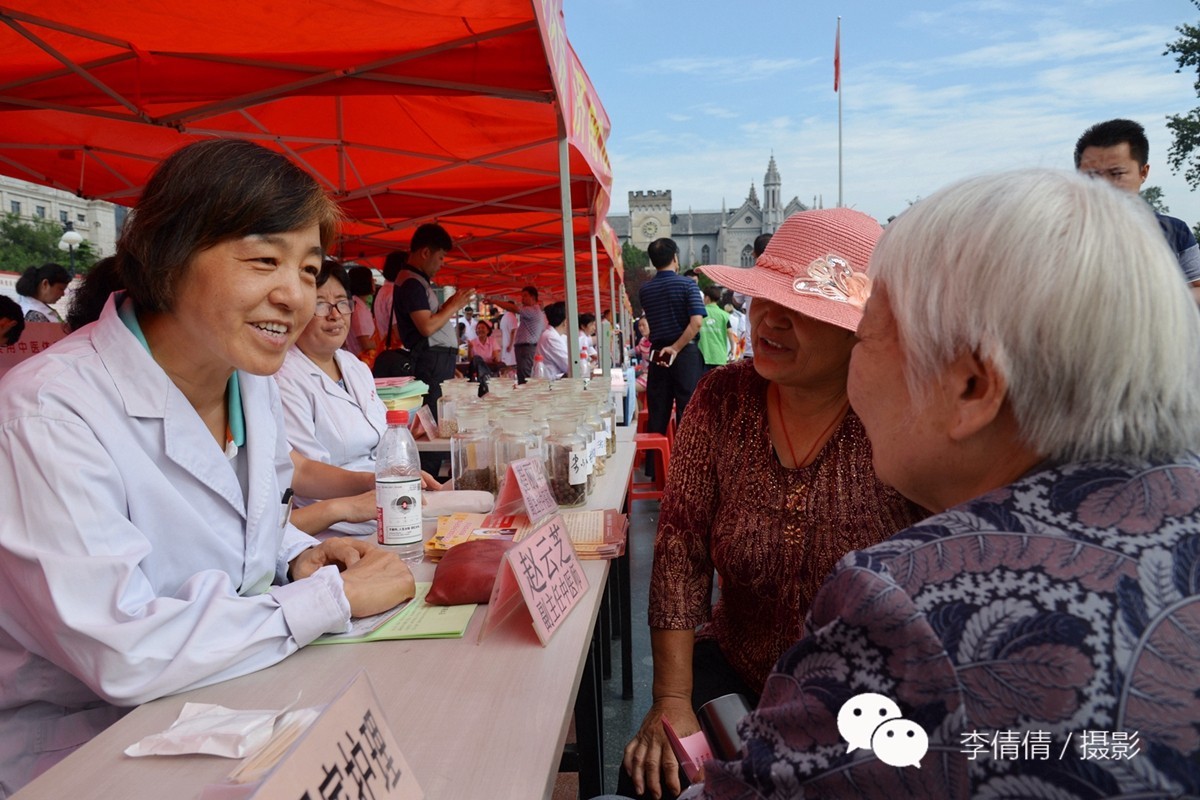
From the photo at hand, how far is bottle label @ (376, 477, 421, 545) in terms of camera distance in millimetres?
1853

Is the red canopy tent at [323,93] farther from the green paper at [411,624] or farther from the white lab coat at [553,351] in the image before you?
the white lab coat at [553,351]

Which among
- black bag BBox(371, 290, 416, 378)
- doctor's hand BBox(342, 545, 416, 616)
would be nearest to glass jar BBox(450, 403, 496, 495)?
doctor's hand BBox(342, 545, 416, 616)

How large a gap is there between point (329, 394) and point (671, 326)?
4667mm

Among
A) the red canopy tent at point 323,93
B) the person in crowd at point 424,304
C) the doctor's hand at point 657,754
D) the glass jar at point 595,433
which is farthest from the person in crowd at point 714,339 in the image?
the doctor's hand at point 657,754

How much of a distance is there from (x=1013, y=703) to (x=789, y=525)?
111 cm

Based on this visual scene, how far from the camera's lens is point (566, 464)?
8.04ft

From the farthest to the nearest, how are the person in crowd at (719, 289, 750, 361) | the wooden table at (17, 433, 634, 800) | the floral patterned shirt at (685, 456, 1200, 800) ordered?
1. the person in crowd at (719, 289, 750, 361)
2. the wooden table at (17, 433, 634, 800)
3. the floral patterned shirt at (685, 456, 1200, 800)

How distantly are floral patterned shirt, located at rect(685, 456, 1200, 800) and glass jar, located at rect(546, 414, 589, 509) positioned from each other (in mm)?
1669

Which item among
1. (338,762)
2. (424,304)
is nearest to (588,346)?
(424,304)

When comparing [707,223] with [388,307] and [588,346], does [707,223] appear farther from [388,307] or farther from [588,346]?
[388,307]

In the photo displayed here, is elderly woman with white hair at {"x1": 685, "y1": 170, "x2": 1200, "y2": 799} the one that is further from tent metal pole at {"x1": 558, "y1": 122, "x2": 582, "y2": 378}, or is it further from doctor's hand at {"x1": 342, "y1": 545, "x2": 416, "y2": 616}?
tent metal pole at {"x1": 558, "y1": 122, "x2": 582, "y2": 378}

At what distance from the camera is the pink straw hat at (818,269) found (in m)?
1.74

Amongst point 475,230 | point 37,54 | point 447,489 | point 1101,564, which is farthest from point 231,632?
point 475,230

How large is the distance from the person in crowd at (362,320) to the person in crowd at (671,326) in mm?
2462
